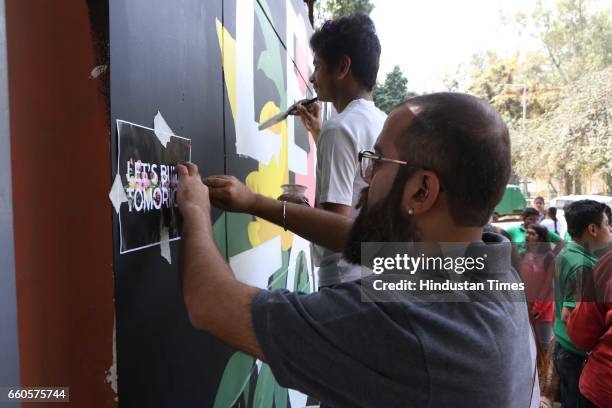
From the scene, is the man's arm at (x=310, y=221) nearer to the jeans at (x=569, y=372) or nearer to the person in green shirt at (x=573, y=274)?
the person in green shirt at (x=573, y=274)

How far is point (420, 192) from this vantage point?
1189 mm

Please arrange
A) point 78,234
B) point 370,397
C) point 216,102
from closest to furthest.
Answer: point 370,397 < point 78,234 < point 216,102

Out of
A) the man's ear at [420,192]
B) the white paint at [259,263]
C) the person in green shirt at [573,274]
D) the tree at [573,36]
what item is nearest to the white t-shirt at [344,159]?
the white paint at [259,263]

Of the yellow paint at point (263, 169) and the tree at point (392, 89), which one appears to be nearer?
the yellow paint at point (263, 169)

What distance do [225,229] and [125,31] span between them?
1110 millimetres

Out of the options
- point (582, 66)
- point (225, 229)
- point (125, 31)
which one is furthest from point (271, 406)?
point (582, 66)

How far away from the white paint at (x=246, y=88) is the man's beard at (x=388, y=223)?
1.16 meters

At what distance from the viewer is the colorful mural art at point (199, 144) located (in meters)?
1.25

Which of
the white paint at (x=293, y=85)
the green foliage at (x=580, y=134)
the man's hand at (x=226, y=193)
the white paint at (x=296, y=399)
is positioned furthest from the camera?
the green foliage at (x=580, y=134)

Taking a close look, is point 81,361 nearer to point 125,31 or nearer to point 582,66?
point 125,31

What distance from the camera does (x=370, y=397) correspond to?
0.99m

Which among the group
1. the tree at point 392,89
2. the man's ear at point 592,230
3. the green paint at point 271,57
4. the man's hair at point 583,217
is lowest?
the man's ear at point 592,230

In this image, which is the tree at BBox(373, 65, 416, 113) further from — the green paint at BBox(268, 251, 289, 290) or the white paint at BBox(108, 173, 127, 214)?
the white paint at BBox(108, 173, 127, 214)

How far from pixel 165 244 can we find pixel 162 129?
356mm
